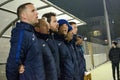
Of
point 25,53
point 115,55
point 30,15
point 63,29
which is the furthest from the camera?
point 115,55

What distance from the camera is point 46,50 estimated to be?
4.51 m

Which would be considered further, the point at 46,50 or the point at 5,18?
the point at 5,18

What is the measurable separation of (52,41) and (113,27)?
150ft

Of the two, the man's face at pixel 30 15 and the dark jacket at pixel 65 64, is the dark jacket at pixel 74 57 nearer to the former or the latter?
the dark jacket at pixel 65 64

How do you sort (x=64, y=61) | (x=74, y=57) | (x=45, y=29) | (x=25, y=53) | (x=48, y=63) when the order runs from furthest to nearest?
(x=74, y=57)
(x=64, y=61)
(x=45, y=29)
(x=48, y=63)
(x=25, y=53)

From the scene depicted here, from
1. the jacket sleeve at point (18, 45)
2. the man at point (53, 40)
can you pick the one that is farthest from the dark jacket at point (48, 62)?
the jacket sleeve at point (18, 45)

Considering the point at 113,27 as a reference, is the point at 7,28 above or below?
above

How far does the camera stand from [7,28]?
6504 millimetres

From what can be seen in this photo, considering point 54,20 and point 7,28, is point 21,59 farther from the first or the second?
point 7,28

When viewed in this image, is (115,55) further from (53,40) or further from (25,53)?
(25,53)

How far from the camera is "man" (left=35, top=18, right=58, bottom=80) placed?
4.47m

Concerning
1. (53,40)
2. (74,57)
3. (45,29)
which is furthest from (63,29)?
(45,29)

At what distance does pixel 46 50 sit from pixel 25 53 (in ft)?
1.48

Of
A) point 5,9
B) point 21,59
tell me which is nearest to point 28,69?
point 21,59
